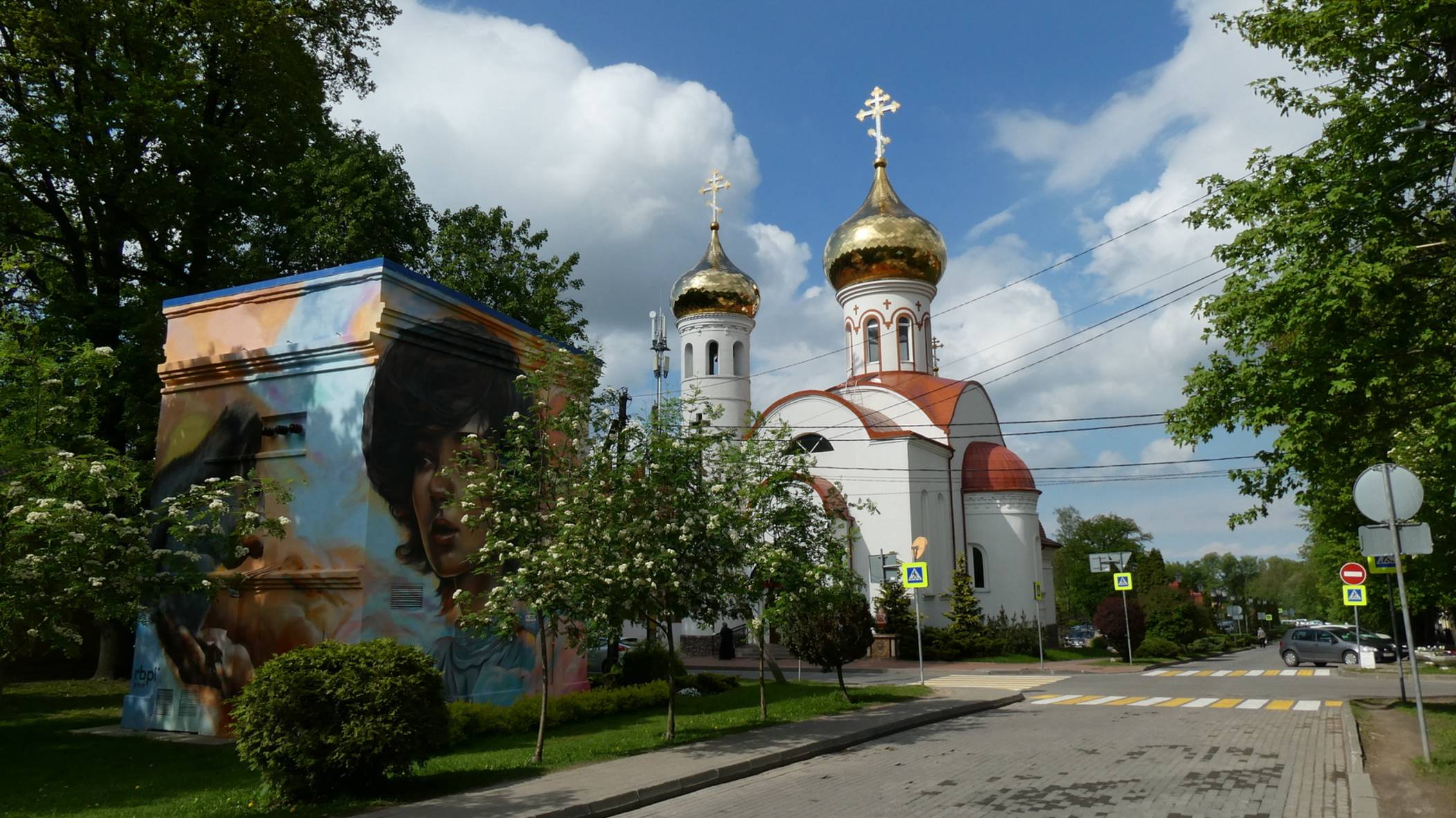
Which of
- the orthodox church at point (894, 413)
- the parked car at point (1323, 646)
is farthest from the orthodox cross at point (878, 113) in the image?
the parked car at point (1323, 646)

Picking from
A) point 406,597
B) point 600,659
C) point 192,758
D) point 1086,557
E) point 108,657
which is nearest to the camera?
point 192,758

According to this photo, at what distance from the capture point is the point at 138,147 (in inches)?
715

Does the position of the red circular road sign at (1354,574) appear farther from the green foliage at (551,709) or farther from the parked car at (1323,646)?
the parked car at (1323,646)

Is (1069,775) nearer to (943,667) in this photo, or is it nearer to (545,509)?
(545,509)

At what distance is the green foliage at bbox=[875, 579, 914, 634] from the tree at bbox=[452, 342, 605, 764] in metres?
20.1

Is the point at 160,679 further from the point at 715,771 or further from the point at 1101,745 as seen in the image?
the point at 1101,745

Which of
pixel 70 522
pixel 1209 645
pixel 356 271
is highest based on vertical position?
pixel 356 271

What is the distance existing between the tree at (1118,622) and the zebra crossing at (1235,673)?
232 centimetres

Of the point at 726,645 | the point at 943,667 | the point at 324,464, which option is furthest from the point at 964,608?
the point at 324,464

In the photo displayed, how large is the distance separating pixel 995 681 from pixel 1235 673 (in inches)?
335

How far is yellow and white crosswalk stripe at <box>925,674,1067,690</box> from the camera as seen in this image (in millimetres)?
20906

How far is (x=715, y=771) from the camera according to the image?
10.1m

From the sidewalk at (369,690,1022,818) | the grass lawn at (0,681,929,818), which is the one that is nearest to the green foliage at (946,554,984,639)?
the grass lawn at (0,681,929,818)

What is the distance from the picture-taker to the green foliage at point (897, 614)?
101 feet
